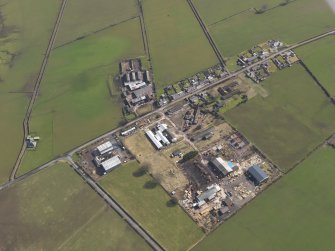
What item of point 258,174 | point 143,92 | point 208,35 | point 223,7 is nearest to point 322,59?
point 208,35

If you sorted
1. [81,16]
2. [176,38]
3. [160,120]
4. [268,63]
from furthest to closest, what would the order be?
1. [81,16]
2. [176,38]
3. [268,63]
4. [160,120]

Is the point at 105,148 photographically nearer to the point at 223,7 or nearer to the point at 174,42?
the point at 174,42

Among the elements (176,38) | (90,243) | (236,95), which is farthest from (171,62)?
(90,243)

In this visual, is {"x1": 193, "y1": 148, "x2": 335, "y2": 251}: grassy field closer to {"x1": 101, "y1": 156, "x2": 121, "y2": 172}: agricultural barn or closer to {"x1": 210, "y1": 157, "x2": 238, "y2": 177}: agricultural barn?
{"x1": 210, "y1": 157, "x2": 238, "y2": 177}: agricultural barn

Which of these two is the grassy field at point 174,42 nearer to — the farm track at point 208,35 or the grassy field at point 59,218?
the farm track at point 208,35

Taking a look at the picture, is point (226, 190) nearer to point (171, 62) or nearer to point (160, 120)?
point (160, 120)

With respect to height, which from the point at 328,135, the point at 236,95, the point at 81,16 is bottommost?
the point at 328,135

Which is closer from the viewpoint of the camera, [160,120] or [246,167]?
[246,167]
